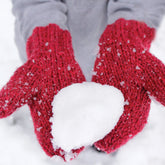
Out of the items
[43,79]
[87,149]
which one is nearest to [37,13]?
[43,79]

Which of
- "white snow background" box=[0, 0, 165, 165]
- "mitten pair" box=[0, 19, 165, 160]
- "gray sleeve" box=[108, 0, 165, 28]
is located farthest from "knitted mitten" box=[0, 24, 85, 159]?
"white snow background" box=[0, 0, 165, 165]

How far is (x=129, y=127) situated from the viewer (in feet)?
2.00

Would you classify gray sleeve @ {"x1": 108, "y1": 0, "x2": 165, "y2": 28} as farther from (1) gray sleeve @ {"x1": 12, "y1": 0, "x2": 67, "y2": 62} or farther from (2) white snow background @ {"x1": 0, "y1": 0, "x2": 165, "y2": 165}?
(2) white snow background @ {"x1": 0, "y1": 0, "x2": 165, "y2": 165}

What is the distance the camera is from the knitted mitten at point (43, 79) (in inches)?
23.0

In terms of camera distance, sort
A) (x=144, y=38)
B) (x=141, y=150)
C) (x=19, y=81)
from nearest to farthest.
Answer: (x=19, y=81) < (x=144, y=38) < (x=141, y=150)

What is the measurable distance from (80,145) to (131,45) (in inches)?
13.5

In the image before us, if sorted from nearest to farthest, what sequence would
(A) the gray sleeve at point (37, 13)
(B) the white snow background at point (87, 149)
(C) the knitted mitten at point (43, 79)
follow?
(C) the knitted mitten at point (43, 79)
(A) the gray sleeve at point (37, 13)
(B) the white snow background at point (87, 149)

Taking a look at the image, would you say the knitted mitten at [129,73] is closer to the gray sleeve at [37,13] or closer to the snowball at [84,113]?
the snowball at [84,113]

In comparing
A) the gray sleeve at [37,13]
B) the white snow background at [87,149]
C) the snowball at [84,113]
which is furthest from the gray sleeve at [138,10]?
the white snow background at [87,149]

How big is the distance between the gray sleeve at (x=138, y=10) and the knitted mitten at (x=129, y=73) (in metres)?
0.04

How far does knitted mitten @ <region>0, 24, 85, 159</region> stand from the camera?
585 millimetres

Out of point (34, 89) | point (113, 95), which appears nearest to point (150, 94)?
point (113, 95)

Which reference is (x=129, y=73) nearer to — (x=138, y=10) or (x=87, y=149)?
(x=138, y=10)

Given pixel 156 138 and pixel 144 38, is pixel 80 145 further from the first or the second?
pixel 156 138
